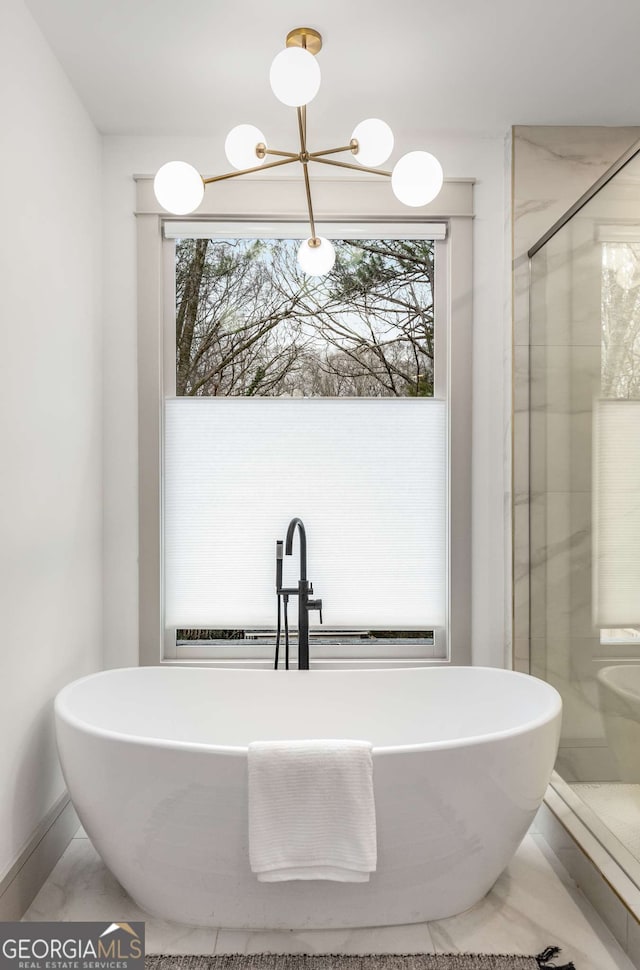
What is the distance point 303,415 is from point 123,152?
131cm

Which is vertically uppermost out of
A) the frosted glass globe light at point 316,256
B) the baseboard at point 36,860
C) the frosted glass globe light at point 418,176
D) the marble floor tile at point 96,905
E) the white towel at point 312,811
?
the frosted glass globe light at point 418,176

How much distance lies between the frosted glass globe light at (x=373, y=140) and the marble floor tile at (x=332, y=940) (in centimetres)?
217

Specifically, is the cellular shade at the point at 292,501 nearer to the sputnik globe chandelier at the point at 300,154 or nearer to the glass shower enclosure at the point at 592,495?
the glass shower enclosure at the point at 592,495

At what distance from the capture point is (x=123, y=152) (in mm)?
2816

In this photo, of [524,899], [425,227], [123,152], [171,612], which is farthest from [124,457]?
[524,899]

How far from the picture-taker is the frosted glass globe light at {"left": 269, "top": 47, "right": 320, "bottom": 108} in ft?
5.00

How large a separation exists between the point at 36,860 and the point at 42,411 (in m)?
1.41

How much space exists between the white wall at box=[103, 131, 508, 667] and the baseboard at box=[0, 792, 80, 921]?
2.04 ft

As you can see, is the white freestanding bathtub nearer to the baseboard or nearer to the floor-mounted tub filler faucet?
the baseboard

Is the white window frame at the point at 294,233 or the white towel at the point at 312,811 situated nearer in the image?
the white towel at the point at 312,811

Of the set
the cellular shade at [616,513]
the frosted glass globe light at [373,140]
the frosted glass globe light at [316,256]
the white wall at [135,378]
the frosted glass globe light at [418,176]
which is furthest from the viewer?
the white wall at [135,378]

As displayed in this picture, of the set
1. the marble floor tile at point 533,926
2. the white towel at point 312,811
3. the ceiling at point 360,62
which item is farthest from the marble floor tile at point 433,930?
the ceiling at point 360,62

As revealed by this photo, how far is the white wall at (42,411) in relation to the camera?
198 centimetres

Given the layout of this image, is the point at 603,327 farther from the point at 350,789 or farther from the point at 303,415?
the point at 350,789
